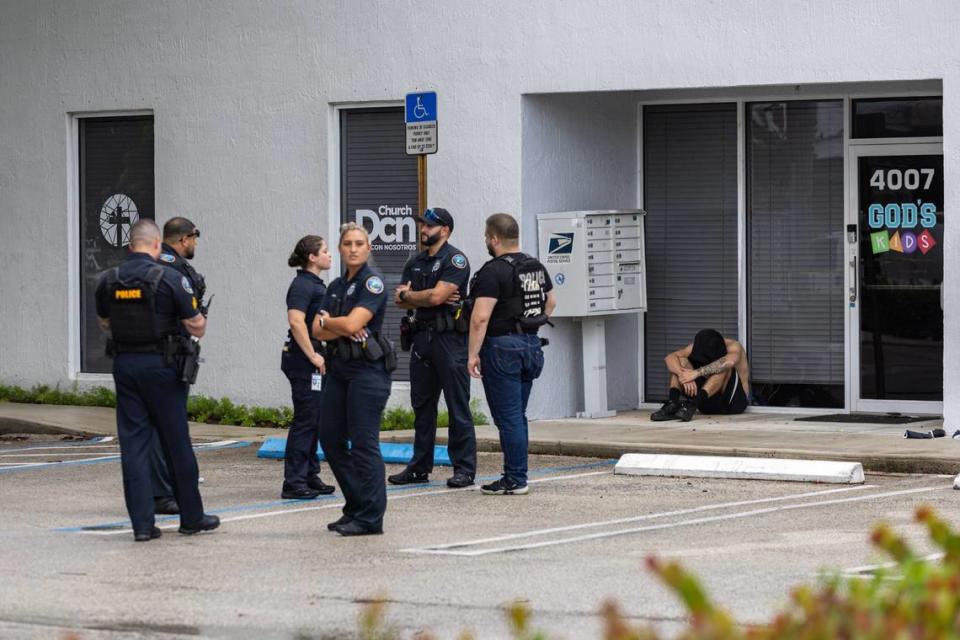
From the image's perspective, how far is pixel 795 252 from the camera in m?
15.9

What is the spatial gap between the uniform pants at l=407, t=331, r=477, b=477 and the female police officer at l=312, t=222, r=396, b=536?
188 centimetres

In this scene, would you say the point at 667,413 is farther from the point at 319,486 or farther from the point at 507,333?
→ the point at 319,486

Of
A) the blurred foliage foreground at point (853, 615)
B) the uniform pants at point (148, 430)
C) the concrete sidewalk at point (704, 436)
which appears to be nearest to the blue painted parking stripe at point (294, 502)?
the concrete sidewalk at point (704, 436)

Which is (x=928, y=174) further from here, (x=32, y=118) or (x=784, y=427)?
(x=32, y=118)

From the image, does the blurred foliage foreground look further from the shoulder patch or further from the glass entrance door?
the glass entrance door

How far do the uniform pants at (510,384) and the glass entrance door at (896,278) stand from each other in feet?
16.5

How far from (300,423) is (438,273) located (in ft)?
4.58

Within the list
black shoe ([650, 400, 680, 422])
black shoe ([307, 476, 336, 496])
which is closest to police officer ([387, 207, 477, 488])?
black shoe ([307, 476, 336, 496])

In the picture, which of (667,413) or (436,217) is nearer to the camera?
(436,217)

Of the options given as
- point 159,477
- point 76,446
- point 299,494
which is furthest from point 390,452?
point 76,446

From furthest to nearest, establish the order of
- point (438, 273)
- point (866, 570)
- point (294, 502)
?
point (438, 273) → point (294, 502) → point (866, 570)

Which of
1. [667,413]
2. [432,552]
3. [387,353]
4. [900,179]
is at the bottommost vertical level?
[432,552]

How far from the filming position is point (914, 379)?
50.3 ft

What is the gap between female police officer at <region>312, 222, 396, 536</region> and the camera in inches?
385
